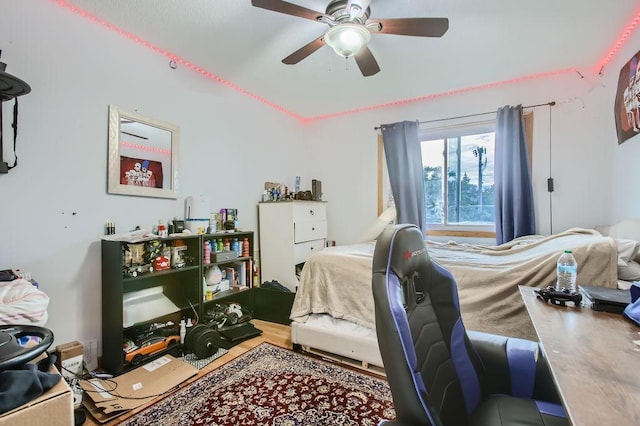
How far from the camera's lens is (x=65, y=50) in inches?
75.1

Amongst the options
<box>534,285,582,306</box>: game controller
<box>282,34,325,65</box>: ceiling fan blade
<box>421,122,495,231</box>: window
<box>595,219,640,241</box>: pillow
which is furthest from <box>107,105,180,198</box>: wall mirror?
<box>595,219,640,241</box>: pillow

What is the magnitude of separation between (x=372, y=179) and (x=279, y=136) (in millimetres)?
1365

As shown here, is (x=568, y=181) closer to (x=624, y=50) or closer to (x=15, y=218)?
(x=624, y=50)

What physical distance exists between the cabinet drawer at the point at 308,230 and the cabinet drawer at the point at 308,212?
0.05m

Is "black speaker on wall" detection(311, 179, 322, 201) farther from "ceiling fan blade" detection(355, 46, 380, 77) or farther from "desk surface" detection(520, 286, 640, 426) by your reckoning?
"desk surface" detection(520, 286, 640, 426)

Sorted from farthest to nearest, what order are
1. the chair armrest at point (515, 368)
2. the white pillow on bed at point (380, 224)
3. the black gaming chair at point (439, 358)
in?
the white pillow on bed at point (380, 224) < the chair armrest at point (515, 368) < the black gaming chair at point (439, 358)

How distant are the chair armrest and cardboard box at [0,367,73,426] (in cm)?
155

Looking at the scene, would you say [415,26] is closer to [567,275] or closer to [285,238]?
[567,275]

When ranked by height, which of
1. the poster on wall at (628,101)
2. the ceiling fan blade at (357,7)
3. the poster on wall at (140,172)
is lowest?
the poster on wall at (140,172)

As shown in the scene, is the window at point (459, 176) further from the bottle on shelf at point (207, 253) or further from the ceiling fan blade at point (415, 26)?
the bottle on shelf at point (207, 253)

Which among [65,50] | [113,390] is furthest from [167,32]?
[113,390]

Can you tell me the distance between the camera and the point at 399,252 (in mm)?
864

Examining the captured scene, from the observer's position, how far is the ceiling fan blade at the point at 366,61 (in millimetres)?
2032

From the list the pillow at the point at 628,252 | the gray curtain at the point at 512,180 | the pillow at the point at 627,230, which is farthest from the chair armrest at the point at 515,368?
the gray curtain at the point at 512,180
